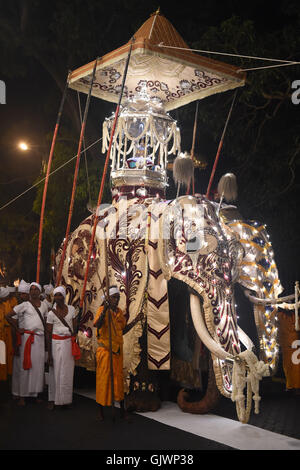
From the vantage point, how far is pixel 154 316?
612 cm

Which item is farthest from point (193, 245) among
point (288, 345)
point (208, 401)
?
point (288, 345)

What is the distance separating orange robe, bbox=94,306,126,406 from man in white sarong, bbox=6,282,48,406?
113 centimetres

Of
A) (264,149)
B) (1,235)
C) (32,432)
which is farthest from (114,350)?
(1,235)

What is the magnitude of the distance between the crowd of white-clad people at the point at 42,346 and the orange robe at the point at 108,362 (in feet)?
2.05

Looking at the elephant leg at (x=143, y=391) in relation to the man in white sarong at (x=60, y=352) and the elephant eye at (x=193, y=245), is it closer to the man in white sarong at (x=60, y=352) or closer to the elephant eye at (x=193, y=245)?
the man in white sarong at (x=60, y=352)

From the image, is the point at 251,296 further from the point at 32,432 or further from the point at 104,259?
the point at 32,432

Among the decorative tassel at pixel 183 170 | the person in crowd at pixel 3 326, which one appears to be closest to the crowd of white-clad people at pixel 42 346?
the person in crowd at pixel 3 326

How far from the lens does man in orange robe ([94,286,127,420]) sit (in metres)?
5.71

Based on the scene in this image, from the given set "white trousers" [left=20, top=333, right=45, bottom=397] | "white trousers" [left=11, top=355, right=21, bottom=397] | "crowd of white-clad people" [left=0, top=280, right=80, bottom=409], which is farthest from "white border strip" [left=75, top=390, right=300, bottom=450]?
"white trousers" [left=11, top=355, right=21, bottom=397]

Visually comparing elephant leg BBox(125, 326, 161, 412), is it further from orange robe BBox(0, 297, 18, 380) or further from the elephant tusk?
orange robe BBox(0, 297, 18, 380)

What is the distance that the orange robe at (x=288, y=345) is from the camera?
23.6 feet

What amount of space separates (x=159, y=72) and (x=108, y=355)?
3376 millimetres

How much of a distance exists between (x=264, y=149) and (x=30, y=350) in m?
5.84

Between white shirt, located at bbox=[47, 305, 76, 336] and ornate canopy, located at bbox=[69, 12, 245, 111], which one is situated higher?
ornate canopy, located at bbox=[69, 12, 245, 111]
